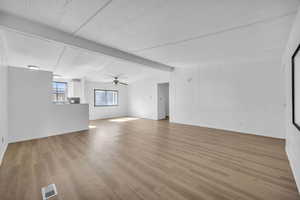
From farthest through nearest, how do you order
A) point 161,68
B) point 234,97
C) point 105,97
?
point 105,97
point 161,68
point 234,97

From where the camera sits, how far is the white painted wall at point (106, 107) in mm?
8196

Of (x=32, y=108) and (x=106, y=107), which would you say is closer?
(x=32, y=108)

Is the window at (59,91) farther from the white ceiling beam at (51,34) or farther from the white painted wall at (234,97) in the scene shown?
the white painted wall at (234,97)

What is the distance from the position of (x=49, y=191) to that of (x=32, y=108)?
3.41 meters

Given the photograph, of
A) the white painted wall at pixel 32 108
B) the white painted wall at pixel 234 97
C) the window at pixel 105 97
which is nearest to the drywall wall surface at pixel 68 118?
the white painted wall at pixel 32 108

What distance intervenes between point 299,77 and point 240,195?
65.6 inches

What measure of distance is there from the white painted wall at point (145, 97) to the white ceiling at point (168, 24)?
409 centimetres

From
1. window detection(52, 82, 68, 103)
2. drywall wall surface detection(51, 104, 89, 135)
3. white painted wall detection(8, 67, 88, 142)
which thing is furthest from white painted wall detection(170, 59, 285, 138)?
window detection(52, 82, 68, 103)

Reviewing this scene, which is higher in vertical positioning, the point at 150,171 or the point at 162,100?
the point at 162,100

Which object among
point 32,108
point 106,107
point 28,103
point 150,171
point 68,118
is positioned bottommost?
point 150,171

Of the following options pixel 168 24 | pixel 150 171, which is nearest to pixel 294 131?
pixel 150 171

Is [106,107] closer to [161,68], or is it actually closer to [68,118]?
[68,118]

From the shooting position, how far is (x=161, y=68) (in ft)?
19.3

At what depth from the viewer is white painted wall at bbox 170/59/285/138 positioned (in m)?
4.11
